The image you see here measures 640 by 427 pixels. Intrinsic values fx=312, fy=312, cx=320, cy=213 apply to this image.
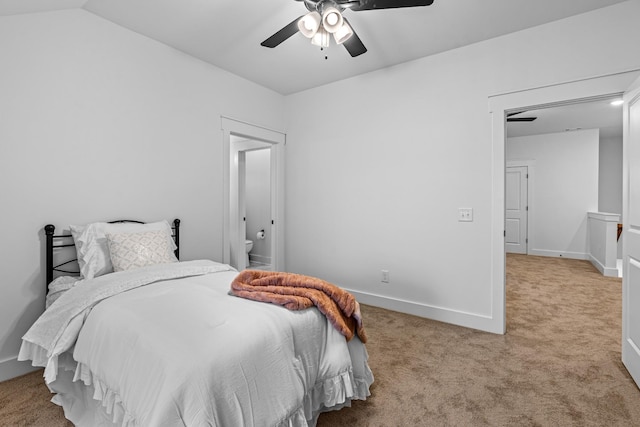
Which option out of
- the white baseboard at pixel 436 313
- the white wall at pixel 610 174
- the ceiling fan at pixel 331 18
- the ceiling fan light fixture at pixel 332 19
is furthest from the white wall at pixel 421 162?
the white wall at pixel 610 174

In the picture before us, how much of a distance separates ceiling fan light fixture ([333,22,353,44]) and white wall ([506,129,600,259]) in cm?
650

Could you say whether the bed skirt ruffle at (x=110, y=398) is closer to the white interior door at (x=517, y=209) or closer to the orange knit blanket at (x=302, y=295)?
the orange knit blanket at (x=302, y=295)

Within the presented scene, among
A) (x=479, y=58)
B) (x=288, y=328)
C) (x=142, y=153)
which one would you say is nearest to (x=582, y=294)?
(x=479, y=58)

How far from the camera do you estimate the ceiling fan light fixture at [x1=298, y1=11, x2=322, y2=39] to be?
1.93 meters

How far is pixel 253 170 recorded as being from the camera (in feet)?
20.3

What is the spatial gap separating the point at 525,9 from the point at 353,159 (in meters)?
2.01

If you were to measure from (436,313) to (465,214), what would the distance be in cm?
105

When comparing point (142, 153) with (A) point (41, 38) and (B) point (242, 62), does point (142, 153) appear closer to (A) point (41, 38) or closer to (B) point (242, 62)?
(A) point (41, 38)

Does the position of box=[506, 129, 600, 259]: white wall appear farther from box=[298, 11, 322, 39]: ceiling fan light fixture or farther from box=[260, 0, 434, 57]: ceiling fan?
box=[298, 11, 322, 39]: ceiling fan light fixture

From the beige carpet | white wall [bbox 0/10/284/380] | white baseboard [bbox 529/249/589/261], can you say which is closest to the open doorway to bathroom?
white wall [bbox 0/10/284/380]

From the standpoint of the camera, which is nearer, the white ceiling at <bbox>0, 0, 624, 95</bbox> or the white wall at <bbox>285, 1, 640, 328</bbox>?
the white ceiling at <bbox>0, 0, 624, 95</bbox>

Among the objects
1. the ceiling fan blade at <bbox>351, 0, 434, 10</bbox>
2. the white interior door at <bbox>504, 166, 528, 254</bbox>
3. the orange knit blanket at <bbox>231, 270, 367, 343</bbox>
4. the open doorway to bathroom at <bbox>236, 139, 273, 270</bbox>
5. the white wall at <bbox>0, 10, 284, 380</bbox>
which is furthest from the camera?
the white interior door at <bbox>504, 166, 528, 254</bbox>

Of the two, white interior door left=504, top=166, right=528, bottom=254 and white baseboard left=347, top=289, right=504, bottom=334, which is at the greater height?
white interior door left=504, top=166, right=528, bottom=254

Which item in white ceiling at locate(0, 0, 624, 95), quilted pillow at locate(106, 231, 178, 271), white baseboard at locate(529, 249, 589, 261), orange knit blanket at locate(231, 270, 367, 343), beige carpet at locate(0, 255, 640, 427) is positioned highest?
white ceiling at locate(0, 0, 624, 95)
